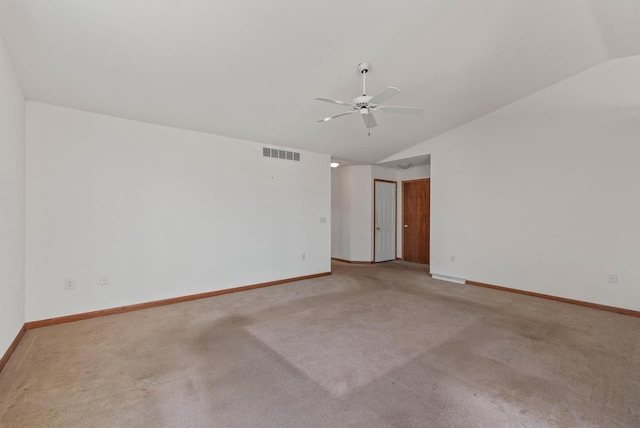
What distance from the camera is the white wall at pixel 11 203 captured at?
2414 mm

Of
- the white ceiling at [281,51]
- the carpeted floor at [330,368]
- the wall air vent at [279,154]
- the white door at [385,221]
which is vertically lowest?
the carpeted floor at [330,368]

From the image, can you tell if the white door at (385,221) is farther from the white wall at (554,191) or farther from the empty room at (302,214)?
the white wall at (554,191)

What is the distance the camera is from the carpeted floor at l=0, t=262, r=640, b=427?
187 centimetres

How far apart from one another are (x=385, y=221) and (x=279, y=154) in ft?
11.9

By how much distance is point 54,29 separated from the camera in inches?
91.9

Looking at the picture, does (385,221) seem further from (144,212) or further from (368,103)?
(144,212)

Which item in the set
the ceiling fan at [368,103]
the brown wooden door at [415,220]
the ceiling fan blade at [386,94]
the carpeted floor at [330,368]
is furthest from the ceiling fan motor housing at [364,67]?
the brown wooden door at [415,220]

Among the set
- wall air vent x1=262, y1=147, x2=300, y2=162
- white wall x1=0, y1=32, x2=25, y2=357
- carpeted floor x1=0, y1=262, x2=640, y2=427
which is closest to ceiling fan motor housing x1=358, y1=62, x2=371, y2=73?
wall air vent x1=262, y1=147, x2=300, y2=162

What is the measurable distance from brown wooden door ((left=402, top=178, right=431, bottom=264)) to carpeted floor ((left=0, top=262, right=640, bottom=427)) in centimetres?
324

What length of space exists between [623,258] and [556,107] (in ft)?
7.64

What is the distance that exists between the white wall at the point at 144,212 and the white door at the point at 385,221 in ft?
8.70

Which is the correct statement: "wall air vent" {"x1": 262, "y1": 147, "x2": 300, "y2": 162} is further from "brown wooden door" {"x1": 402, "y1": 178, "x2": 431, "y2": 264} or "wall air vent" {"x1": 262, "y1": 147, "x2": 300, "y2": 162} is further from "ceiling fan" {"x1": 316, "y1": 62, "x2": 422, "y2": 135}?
"brown wooden door" {"x1": 402, "y1": 178, "x2": 431, "y2": 264}

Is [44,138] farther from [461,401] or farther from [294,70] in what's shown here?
[461,401]

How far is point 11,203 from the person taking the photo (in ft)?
8.83
